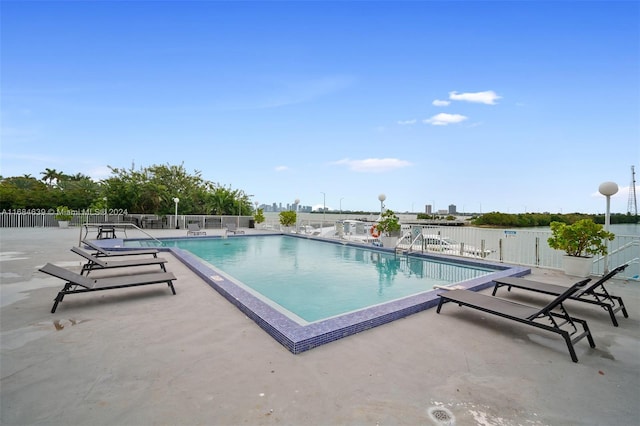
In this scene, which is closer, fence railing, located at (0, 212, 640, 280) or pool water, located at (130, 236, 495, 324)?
pool water, located at (130, 236, 495, 324)

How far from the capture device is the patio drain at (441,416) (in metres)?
1.87

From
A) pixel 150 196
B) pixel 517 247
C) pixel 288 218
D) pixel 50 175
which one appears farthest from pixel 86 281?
pixel 50 175

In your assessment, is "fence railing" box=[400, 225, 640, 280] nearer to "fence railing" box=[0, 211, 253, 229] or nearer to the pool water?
the pool water

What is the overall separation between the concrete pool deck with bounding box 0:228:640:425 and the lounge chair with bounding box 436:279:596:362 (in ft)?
0.59

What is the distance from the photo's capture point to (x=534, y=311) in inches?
128

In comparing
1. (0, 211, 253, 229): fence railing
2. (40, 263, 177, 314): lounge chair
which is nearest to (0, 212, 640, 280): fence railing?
(40, 263, 177, 314): lounge chair

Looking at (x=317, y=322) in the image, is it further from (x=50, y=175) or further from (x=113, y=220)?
(x=50, y=175)

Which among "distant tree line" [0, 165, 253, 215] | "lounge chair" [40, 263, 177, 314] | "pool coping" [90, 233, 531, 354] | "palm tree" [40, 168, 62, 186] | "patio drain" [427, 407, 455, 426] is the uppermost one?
"palm tree" [40, 168, 62, 186]

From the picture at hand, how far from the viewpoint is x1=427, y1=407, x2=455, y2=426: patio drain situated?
1867 millimetres

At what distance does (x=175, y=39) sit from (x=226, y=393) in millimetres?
13619

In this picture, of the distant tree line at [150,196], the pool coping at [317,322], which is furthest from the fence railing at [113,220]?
the pool coping at [317,322]

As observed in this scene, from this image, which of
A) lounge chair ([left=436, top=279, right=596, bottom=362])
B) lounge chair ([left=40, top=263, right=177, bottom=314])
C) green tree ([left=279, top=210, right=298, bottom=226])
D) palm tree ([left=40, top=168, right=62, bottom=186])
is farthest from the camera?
palm tree ([left=40, top=168, right=62, bottom=186])

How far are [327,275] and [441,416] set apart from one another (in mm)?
5243

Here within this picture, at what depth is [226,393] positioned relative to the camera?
2131 mm
